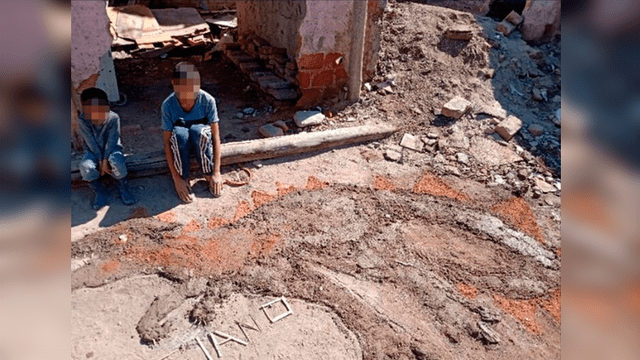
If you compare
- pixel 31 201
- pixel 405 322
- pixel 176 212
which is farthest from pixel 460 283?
pixel 31 201

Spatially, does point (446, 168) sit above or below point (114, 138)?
below

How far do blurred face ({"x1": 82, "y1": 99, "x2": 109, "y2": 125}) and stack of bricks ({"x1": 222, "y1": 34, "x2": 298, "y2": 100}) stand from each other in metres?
2.68

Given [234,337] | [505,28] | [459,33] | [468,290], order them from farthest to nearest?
[505,28] → [459,33] → [468,290] → [234,337]

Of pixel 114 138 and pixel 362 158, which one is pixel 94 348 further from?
pixel 362 158

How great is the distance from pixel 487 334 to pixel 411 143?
2796 millimetres

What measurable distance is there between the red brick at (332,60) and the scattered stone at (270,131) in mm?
1120

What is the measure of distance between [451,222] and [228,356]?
2436 mm

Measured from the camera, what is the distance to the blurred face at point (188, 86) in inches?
161

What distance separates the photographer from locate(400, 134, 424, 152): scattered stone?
18.5 feet

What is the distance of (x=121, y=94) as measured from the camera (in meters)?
6.66

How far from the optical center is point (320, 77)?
620 centimetres

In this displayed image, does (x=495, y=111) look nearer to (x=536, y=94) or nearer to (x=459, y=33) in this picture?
(x=536, y=94)

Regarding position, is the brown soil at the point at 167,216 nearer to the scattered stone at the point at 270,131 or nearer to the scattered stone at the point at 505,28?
the scattered stone at the point at 270,131

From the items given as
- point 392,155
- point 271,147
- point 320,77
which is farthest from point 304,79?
point 392,155
